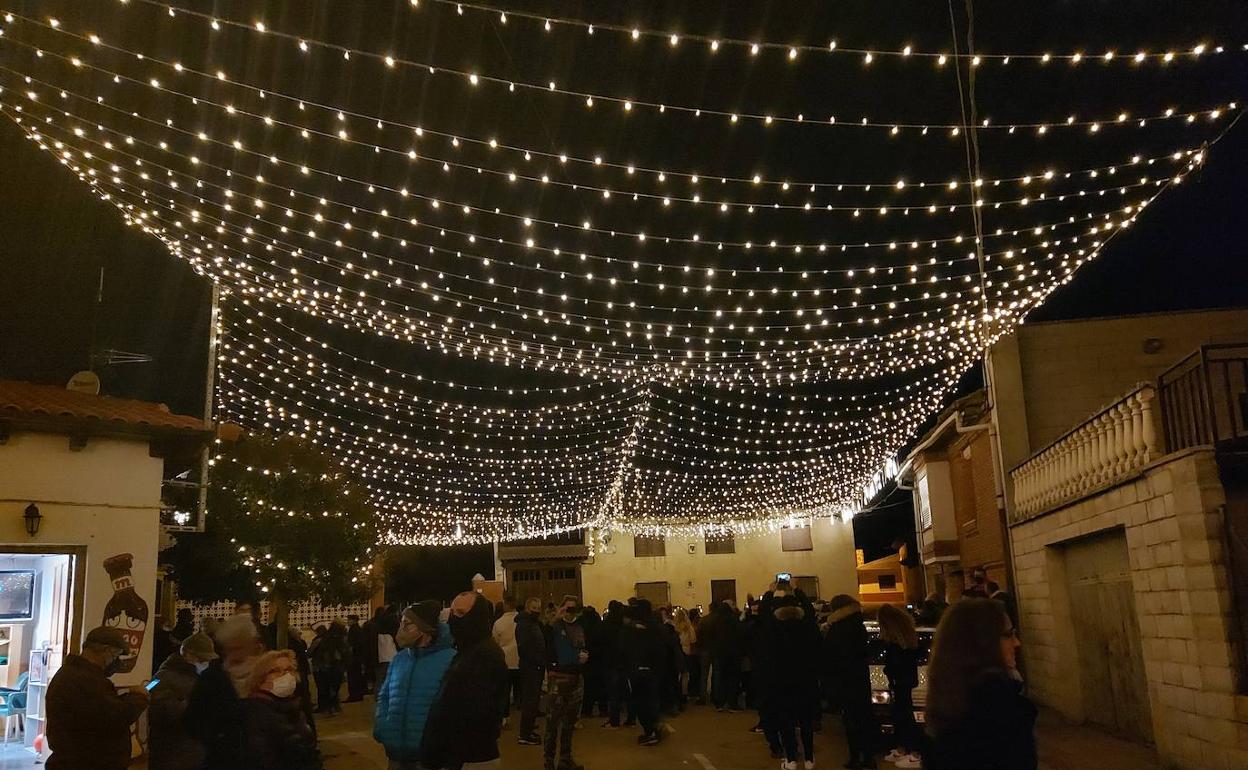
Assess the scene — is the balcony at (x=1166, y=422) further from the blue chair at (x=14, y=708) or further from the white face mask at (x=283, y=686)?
the blue chair at (x=14, y=708)

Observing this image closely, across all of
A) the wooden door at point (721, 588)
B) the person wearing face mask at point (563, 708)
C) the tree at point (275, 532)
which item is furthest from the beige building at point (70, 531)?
the wooden door at point (721, 588)

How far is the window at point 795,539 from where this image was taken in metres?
38.4

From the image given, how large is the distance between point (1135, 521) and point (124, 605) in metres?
9.18

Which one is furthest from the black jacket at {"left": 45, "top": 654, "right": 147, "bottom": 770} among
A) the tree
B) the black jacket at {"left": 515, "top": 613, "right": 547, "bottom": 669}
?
the tree

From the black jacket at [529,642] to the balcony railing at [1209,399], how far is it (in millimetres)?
6210

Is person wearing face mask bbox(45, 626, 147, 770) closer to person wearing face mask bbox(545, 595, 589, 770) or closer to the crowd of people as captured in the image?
the crowd of people


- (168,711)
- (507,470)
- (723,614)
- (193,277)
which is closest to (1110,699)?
(723,614)

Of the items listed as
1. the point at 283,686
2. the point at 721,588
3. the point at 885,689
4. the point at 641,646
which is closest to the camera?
the point at 283,686

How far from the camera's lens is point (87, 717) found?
4449mm

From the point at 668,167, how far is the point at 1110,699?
23.6 ft

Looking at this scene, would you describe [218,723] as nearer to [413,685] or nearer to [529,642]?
[413,685]

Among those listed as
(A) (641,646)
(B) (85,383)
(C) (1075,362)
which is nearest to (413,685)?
(A) (641,646)

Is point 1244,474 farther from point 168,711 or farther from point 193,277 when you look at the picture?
Answer: point 193,277

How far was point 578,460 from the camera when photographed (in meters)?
22.1
